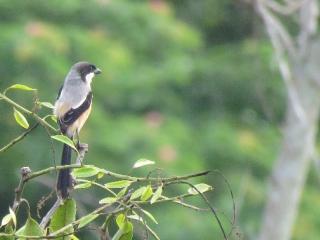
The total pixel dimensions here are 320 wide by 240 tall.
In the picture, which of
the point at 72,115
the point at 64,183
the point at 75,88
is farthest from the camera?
the point at 75,88

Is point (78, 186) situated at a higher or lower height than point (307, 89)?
higher

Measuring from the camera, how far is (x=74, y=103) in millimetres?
4562

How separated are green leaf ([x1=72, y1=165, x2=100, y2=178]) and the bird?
1.19m

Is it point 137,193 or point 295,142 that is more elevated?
point 137,193

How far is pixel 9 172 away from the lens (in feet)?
39.2

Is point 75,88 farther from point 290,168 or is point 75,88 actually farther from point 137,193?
point 290,168

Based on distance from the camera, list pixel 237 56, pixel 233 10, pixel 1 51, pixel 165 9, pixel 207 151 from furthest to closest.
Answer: pixel 233 10 → pixel 237 56 → pixel 165 9 → pixel 207 151 → pixel 1 51

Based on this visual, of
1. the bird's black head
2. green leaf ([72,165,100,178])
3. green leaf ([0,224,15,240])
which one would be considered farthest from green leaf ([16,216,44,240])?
the bird's black head

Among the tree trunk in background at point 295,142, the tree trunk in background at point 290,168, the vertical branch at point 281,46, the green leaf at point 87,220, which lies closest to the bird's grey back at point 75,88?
the green leaf at point 87,220

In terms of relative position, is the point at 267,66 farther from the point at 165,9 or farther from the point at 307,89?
the point at 307,89

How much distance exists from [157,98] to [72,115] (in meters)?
8.60

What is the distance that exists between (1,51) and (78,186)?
29.7 feet

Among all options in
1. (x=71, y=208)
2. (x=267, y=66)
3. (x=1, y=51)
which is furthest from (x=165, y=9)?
(x=71, y=208)

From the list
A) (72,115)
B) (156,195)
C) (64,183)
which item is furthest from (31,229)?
(72,115)
